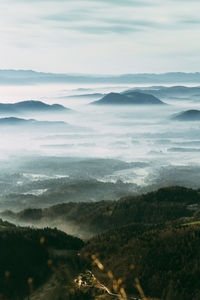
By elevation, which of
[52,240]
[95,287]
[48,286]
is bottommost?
[52,240]

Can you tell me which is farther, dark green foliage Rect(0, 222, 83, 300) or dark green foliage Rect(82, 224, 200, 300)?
dark green foliage Rect(0, 222, 83, 300)

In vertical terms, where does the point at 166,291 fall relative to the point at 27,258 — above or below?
above

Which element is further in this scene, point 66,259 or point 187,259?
point 66,259

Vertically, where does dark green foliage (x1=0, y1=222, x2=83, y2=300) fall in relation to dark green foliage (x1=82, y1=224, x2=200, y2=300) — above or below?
below

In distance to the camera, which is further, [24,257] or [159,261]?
[24,257]

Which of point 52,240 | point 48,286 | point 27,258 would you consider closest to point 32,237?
point 52,240

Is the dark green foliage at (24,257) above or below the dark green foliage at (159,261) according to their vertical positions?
below

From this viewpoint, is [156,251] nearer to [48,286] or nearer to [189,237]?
[189,237]

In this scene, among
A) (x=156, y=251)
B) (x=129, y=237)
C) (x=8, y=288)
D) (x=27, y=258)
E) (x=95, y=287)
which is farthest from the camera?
(x=129, y=237)

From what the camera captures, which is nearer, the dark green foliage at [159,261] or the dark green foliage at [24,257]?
the dark green foliage at [159,261]

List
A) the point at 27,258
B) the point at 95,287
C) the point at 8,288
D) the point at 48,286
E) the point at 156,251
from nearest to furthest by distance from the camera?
the point at 95,287, the point at 48,286, the point at 8,288, the point at 156,251, the point at 27,258

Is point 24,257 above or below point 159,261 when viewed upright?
below
